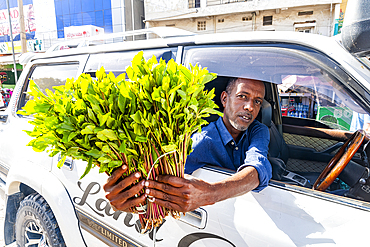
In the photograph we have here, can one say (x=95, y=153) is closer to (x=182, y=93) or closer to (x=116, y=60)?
(x=182, y=93)

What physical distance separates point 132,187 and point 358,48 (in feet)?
3.48

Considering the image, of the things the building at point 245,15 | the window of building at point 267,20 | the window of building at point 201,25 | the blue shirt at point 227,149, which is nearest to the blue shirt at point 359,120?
the blue shirt at point 227,149

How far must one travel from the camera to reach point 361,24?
33.3 inches

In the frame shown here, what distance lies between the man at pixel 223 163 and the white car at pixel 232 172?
4.0 inches

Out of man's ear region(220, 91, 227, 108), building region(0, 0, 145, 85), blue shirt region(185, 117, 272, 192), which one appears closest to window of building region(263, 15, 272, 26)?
building region(0, 0, 145, 85)

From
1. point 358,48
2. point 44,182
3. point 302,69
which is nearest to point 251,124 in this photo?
point 302,69

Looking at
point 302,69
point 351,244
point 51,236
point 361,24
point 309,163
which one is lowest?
point 51,236

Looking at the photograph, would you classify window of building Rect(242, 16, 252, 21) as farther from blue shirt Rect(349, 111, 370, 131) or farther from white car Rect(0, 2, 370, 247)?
blue shirt Rect(349, 111, 370, 131)

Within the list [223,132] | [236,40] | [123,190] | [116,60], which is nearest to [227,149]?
[223,132]

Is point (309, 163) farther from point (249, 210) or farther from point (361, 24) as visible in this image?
point (361, 24)

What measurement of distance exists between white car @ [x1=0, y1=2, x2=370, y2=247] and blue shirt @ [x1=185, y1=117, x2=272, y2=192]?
89 millimetres

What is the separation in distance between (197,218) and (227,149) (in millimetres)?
562

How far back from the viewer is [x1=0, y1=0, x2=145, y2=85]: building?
61.6ft

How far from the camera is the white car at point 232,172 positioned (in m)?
1.13
